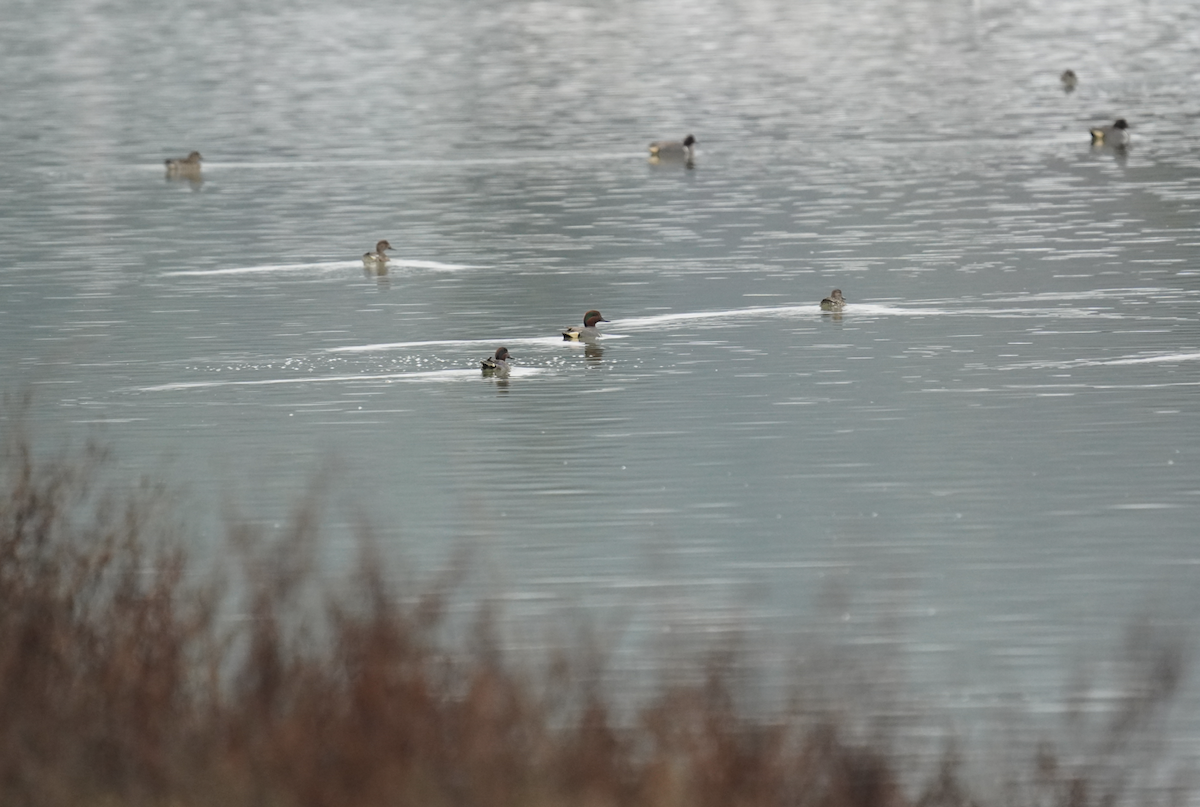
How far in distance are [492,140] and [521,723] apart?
47539 millimetres

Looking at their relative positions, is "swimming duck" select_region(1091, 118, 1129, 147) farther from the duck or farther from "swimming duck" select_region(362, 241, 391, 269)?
the duck

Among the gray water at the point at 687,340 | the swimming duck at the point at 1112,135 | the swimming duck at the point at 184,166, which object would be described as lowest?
the gray water at the point at 687,340

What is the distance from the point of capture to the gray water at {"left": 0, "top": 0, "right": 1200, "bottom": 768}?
57.4ft

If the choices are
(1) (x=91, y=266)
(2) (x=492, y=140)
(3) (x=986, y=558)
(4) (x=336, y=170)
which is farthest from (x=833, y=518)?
(2) (x=492, y=140)

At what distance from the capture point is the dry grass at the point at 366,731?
30.4 ft

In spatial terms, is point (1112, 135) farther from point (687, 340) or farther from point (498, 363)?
point (498, 363)

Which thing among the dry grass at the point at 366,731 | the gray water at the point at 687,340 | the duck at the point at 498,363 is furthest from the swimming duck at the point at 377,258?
Result: the dry grass at the point at 366,731

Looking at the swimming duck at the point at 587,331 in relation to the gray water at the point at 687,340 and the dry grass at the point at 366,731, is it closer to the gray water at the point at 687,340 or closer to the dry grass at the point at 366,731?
the gray water at the point at 687,340

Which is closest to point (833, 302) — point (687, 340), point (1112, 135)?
point (687, 340)

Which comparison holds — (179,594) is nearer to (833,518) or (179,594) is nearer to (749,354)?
(833,518)

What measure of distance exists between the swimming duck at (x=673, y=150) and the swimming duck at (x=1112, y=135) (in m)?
7.95

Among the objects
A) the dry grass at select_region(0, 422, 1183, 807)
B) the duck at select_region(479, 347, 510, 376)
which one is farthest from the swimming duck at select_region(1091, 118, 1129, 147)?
the dry grass at select_region(0, 422, 1183, 807)

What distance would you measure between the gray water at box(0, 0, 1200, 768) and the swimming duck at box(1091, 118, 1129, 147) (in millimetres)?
271

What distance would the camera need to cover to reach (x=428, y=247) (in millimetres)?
39031
